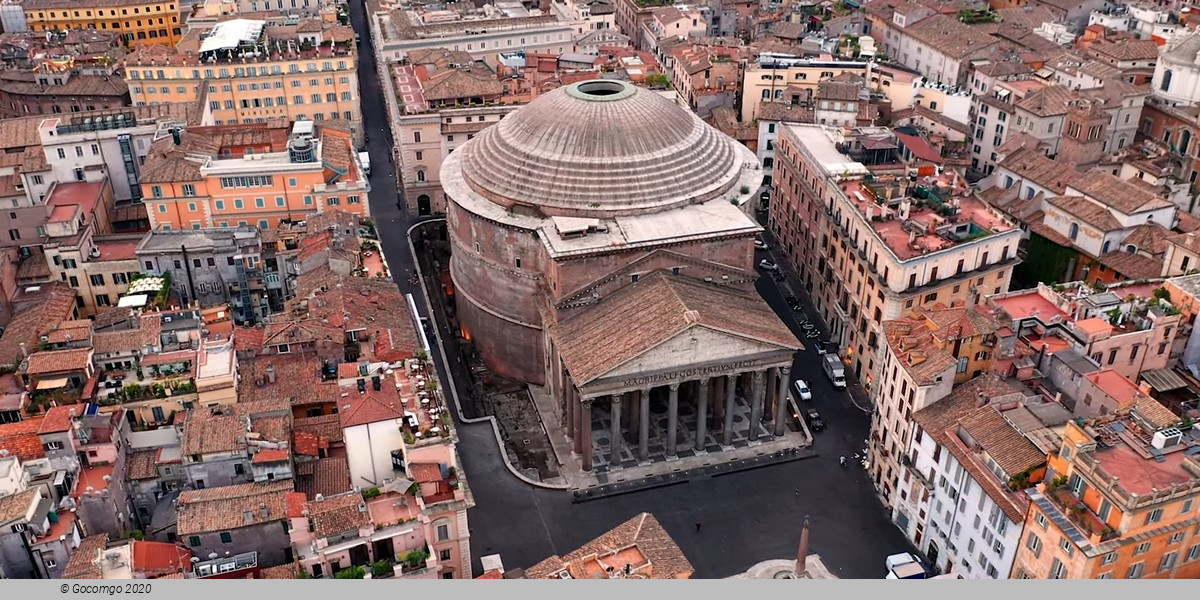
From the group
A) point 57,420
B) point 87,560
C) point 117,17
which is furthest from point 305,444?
point 117,17

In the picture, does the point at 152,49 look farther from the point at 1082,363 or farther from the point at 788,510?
the point at 1082,363

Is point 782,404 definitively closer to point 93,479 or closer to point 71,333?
point 93,479

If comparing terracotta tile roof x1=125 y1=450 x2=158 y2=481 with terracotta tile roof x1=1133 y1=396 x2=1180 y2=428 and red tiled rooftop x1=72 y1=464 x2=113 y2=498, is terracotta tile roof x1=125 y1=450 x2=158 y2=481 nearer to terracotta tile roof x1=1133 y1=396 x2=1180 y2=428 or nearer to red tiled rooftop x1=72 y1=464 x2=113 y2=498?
red tiled rooftop x1=72 y1=464 x2=113 y2=498

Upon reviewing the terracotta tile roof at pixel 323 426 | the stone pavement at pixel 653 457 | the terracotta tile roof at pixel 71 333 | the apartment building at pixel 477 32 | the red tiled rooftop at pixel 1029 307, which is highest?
the apartment building at pixel 477 32

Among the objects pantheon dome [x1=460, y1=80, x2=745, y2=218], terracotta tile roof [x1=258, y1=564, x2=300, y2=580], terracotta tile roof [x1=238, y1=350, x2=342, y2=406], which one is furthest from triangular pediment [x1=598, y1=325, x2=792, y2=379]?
terracotta tile roof [x1=258, y1=564, x2=300, y2=580]

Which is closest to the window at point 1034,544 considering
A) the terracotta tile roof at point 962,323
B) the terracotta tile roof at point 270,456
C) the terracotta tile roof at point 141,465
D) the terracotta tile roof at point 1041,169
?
the terracotta tile roof at point 962,323

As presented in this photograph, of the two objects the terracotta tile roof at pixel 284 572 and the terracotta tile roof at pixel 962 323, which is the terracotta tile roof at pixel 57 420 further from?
the terracotta tile roof at pixel 962 323
